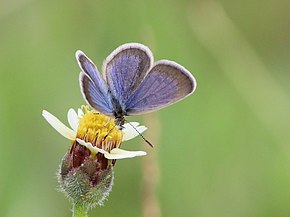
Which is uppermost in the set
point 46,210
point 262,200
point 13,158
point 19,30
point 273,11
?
point 19,30

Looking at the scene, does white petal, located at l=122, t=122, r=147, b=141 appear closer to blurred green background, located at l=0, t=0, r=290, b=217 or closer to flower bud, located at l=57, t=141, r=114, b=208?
flower bud, located at l=57, t=141, r=114, b=208

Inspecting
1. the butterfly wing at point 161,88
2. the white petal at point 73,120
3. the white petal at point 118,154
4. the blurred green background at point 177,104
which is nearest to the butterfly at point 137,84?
the butterfly wing at point 161,88

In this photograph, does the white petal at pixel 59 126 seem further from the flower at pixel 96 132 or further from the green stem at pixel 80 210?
the green stem at pixel 80 210

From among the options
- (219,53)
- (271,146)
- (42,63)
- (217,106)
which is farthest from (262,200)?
(42,63)

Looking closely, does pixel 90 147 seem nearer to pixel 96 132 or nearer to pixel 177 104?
pixel 96 132

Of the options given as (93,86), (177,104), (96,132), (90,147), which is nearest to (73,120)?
(96,132)

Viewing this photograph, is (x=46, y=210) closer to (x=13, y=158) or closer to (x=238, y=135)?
(x=13, y=158)

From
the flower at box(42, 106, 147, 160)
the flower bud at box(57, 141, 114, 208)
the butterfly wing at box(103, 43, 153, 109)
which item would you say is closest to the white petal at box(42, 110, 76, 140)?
the flower at box(42, 106, 147, 160)
